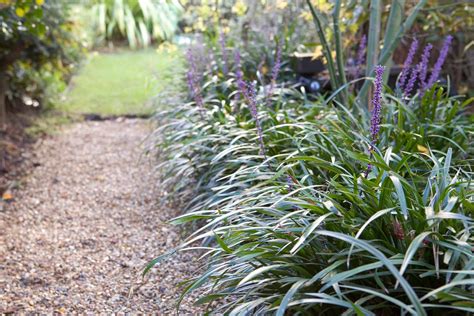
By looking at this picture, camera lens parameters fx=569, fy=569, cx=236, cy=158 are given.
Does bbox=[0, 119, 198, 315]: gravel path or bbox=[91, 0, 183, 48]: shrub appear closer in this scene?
bbox=[0, 119, 198, 315]: gravel path

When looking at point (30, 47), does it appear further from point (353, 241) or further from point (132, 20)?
point (132, 20)

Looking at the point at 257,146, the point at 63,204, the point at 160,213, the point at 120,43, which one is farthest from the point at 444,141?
the point at 120,43

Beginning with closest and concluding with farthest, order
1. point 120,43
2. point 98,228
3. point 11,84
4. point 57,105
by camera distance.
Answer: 1. point 98,228
2. point 11,84
3. point 57,105
4. point 120,43

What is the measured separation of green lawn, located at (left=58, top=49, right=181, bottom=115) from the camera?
17.8 ft

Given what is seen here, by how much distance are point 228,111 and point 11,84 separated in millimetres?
3299

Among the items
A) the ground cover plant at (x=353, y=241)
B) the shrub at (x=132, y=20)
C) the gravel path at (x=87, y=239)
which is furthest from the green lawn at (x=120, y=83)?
the ground cover plant at (x=353, y=241)

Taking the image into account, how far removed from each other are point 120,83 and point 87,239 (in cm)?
487

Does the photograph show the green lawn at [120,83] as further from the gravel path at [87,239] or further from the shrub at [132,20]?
the gravel path at [87,239]

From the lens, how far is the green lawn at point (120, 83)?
5426 mm

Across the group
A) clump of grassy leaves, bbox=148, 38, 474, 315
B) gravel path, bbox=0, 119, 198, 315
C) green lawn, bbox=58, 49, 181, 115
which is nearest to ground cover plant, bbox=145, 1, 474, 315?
clump of grassy leaves, bbox=148, 38, 474, 315

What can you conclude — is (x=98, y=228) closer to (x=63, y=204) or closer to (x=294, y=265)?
(x=63, y=204)

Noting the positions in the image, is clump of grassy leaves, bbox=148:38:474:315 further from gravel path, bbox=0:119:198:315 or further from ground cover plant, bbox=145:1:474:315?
gravel path, bbox=0:119:198:315

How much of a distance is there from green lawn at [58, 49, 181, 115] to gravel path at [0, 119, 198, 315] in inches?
38.3

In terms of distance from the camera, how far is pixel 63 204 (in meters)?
3.60
